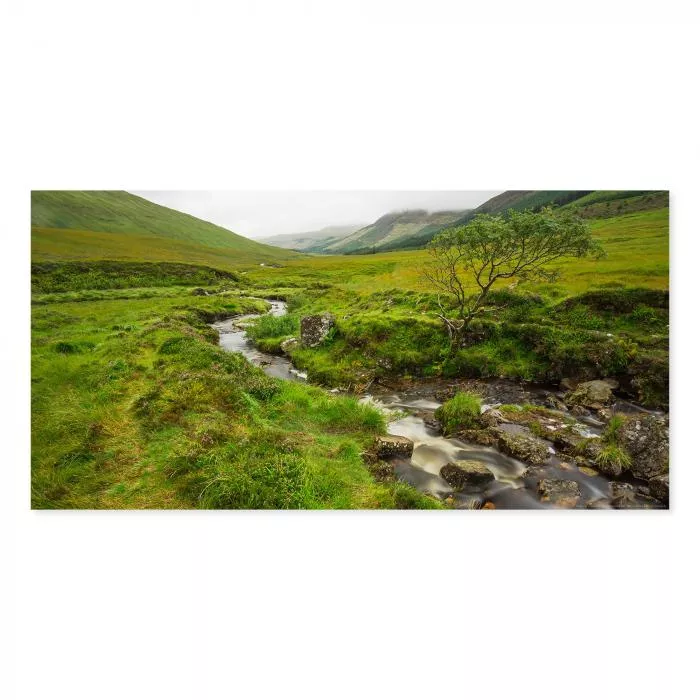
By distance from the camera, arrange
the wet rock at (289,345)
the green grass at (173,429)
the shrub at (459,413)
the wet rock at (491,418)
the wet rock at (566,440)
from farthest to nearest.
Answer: the wet rock at (289,345), the shrub at (459,413), the wet rock at (491,418), the wet rock at (566,440), the green grass at (173,429)

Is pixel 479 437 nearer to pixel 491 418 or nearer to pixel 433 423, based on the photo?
pixel 491 418

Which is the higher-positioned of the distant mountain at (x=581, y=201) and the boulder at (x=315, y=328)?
the distant mountain at (x=581, y=201)

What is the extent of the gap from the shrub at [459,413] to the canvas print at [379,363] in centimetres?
4

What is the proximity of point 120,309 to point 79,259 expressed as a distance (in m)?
1.48

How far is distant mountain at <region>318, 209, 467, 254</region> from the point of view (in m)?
5.50

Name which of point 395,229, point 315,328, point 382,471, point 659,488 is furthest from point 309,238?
point 659,488

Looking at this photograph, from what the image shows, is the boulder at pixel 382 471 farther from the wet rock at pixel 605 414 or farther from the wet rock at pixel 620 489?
the wet rock at pixel 605 414

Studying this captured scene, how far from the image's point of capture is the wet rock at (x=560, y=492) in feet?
14.6

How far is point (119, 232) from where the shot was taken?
5.96 m

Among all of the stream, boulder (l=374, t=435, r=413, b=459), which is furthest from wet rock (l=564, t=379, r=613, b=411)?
boulder (l=374, t=435, r=413, b=459)

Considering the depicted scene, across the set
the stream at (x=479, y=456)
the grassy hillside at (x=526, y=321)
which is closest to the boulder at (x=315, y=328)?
the grassy hillside at (x=526, y=321)

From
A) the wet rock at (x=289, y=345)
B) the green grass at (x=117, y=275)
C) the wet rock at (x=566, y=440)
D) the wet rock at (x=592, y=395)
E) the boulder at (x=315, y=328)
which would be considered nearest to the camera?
the wet rock at (x=566, y=440)

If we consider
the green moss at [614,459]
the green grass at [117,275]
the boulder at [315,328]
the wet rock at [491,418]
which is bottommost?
the green moss at [614,459]
